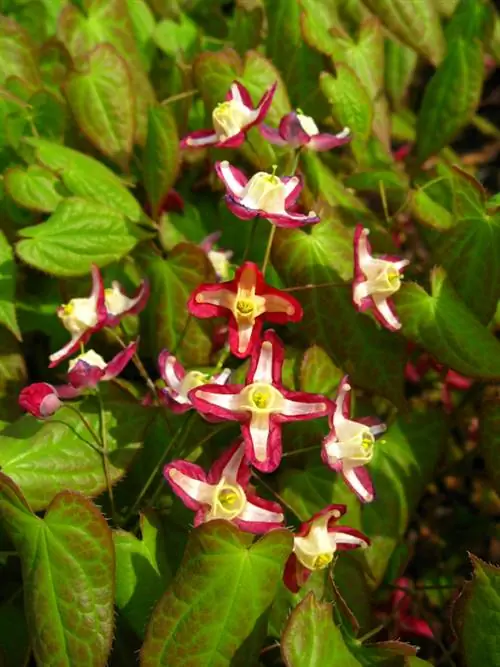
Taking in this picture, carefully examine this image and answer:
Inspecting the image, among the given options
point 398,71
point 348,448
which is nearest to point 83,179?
point 348,448

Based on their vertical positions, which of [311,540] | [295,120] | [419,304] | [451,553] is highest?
[295,120]

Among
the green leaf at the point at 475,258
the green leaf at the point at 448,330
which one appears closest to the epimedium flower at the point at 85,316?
the green leaf at the point at 448,330

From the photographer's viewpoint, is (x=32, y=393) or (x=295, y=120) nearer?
(x=32, y=393)

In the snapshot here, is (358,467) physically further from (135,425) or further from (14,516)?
(14,516)

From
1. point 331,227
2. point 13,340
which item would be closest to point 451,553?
point 331,227

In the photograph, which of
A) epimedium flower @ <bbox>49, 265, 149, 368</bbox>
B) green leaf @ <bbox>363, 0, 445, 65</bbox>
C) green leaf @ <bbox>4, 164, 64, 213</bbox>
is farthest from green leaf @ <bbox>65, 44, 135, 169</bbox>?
green leaf @ <bbox>363, 0, 445, 65</bbox>

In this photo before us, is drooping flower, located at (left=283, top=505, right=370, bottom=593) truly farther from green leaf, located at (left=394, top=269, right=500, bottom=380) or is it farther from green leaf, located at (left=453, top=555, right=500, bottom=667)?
green leaf, located at (left=394, top=269, right=500, bottom=380)

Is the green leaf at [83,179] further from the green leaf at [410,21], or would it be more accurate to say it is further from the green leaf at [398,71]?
the green leaf at [398,71]

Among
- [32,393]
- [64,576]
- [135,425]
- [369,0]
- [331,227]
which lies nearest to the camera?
[64,576]
